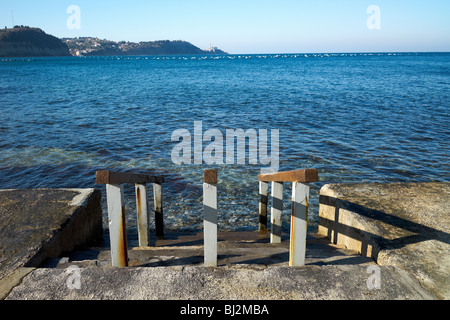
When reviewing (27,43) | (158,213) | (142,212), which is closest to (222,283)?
(142,212)

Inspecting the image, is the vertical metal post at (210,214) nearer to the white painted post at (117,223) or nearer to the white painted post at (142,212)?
the white painted post at (117,223)

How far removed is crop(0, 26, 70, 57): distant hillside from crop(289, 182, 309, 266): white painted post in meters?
190

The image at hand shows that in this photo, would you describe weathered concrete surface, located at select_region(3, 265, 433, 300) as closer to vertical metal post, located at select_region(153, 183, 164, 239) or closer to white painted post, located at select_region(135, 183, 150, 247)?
white painted post, located at select_region(135, 183, 150, 247)

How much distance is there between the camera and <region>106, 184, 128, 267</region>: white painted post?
10.2ft

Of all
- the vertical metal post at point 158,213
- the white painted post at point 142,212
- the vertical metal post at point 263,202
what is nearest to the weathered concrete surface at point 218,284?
the white painted post at point 142,212

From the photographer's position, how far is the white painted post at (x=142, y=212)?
14.3 feet

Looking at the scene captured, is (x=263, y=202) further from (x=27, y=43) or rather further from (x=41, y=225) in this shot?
(x=27, y=43)

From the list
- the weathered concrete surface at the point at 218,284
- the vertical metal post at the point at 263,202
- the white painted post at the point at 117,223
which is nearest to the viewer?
the weathered concrete surface at the point at 218,284

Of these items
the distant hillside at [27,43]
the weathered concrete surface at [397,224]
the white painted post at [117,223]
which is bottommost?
the weathered concrete surface at [397,224]

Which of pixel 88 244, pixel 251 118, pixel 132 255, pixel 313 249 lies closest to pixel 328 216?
pixel 313 249

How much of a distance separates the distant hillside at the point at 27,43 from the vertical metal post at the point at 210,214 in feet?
620

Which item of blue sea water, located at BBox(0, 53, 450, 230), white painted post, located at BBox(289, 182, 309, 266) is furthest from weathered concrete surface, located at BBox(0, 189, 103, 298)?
white painted post, located at BBox(289, 182, 309, 266)
